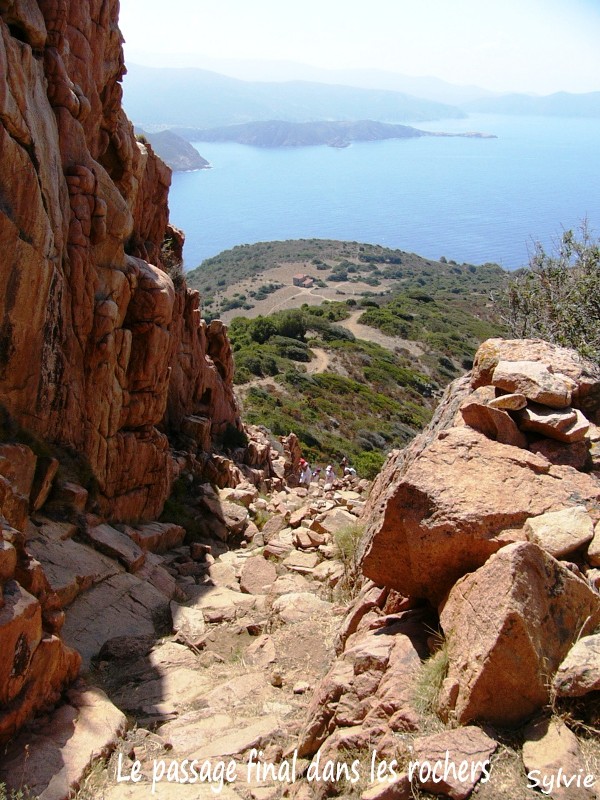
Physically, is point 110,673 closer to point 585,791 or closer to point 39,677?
point 39,677

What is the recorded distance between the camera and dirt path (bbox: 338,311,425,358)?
208ft

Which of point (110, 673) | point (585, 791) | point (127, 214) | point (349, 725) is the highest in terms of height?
point (127, 214)

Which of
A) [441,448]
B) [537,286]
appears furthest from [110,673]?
[537,286]

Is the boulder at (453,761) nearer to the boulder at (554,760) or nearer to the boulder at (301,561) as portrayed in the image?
the boulder at (554,760)

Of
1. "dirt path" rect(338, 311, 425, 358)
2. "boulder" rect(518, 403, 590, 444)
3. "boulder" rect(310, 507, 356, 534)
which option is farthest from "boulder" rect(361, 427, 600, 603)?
"dirt path" rect(338, 311, 425, 358)

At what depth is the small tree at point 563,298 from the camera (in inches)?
607

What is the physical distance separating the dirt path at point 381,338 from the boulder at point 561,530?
184ft

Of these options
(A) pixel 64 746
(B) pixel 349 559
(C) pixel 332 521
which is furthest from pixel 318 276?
(A) pixel 64 746

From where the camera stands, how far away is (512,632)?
4758 mm

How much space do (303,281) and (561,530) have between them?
9501cm

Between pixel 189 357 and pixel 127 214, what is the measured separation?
7.45m

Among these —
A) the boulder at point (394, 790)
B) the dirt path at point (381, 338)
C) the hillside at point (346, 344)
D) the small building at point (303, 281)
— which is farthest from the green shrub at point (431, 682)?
the small building at point (303, 281)

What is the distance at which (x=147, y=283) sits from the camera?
14648mm

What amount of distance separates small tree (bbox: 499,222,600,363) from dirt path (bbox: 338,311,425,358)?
42422mm
